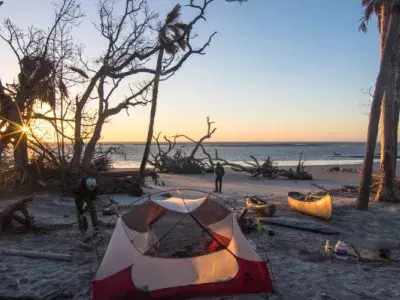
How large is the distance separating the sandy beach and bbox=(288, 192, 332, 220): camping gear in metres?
0.28

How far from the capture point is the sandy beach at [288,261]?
21.3 ft

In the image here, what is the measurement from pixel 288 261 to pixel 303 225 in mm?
3057

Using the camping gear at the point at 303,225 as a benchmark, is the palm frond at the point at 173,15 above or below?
above

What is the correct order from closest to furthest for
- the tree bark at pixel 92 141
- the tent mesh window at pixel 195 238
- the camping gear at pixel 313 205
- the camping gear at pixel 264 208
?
the tent mesh window at pixel 195 238 → the camping gear at pixel 313 205 → the camping gear at pixel 264 208 → the tree bark at pixel 92 141

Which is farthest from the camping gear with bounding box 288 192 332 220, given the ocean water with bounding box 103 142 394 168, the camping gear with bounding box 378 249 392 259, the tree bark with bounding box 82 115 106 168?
the ocean water with bounding box 103 142 394 168

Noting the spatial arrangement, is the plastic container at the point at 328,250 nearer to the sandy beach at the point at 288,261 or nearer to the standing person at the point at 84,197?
the sandy beach at the point at 288,261

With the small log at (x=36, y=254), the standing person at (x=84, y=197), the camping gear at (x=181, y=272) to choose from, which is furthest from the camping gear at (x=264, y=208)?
the small log at (x=36, y=254)

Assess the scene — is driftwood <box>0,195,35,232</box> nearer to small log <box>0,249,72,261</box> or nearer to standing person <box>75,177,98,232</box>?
standing person <box>75,177,98,232</box>

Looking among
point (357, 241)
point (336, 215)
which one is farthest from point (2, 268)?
point (336, 215)

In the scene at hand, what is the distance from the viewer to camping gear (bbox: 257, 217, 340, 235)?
35.2ft

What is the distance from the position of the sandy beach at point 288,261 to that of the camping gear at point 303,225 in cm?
23

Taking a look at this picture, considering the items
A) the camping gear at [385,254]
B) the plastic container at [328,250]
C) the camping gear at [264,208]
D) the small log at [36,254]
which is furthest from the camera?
the camping gear at [264,208]

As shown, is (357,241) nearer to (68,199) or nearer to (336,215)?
(336,215)

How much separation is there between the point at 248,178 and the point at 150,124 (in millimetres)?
10355
